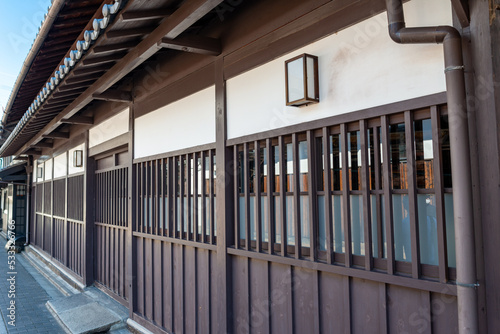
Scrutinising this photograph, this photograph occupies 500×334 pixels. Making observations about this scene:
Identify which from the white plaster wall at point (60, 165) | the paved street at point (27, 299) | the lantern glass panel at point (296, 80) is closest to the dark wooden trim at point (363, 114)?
the lantern glass panel at point (296, 80)

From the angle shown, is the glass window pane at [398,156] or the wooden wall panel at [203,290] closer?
the glass window pane at [398,156]

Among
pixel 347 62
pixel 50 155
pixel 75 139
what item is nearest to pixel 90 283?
pixel 75 139

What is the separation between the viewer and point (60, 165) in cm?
1177

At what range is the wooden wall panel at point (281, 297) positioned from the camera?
3.51m

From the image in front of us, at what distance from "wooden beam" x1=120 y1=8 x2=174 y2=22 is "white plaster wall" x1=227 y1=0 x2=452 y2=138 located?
1.02 meters

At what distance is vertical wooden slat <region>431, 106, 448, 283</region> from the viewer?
240cm

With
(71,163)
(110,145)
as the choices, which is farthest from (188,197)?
(71,163)

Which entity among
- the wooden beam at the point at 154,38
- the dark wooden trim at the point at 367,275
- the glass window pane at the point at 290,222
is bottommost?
the dark wooden trim at the point at 367,275

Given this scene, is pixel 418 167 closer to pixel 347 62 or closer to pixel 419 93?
pixel 419 93

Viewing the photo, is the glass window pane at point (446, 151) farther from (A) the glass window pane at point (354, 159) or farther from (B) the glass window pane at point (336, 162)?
(B) the glass window pane at point (336, 162)

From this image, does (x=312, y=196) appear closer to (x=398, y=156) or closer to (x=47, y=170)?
(x=398, y=156)

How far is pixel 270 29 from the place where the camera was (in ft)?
12.3

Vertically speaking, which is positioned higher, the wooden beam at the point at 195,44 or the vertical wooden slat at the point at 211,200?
the wooden beam at the point at 195,44

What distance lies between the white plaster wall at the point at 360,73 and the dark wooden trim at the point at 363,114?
0.04m
